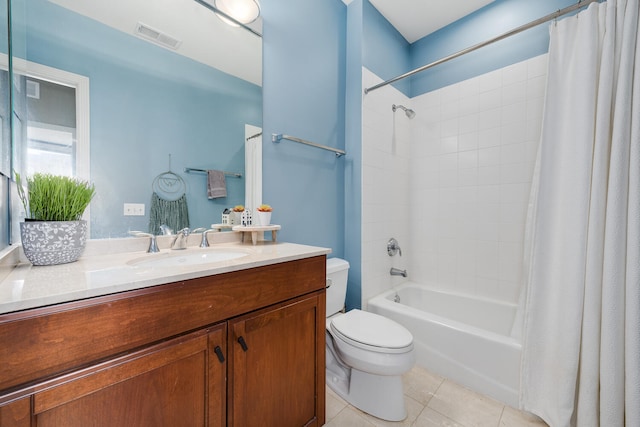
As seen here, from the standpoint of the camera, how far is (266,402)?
37.3 inches

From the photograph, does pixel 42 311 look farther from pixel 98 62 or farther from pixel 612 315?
pixel 612 315

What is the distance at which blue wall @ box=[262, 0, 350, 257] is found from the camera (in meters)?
1.57

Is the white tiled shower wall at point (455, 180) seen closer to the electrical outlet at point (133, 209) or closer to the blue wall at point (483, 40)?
the blue wall at point (483, 40)

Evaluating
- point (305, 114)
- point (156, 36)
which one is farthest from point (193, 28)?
point (305, 114)

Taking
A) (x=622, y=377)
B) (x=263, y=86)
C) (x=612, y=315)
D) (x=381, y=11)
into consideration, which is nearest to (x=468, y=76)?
(x=381, y=11)

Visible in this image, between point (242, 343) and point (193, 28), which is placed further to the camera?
point (193, 28)

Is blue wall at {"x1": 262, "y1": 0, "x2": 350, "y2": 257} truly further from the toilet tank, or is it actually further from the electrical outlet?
the electrical outlet

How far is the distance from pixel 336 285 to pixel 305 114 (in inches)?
45.0

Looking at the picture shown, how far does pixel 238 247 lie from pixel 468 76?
217cm

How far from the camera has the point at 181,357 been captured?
73 centimetres

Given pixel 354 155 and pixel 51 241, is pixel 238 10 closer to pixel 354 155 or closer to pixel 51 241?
pixel 354 155

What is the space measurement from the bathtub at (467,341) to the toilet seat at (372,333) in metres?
0.38

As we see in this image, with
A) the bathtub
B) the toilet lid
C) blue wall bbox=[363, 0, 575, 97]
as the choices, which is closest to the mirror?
the toilet lid

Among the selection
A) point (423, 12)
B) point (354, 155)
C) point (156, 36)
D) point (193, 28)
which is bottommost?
point (354, 155)
